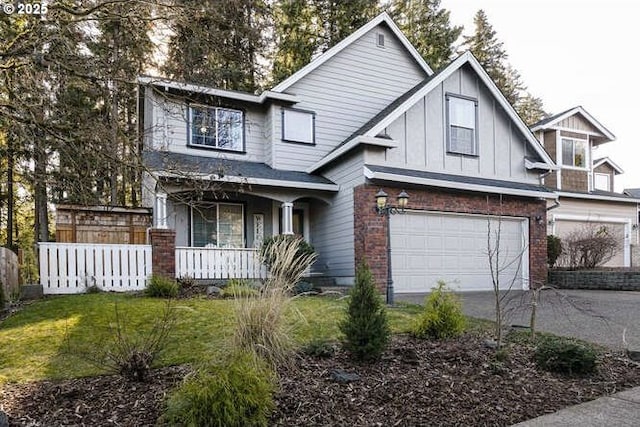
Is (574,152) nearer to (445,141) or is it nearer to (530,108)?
(445,141)

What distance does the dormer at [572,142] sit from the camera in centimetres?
1650

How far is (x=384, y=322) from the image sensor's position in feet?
13.8

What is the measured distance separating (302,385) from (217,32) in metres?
5.00

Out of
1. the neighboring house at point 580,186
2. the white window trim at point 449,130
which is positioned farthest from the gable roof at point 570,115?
the white window trim at point 449,130

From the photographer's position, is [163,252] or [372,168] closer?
[163,252]

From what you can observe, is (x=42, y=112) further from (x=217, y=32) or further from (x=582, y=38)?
(x=582, y=38)

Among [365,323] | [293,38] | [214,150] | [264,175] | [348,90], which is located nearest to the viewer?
[365,323]

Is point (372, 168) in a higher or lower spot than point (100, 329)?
higher

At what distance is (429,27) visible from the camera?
78.9 feet

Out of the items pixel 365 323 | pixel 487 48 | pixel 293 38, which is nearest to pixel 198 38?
pixel 365 323

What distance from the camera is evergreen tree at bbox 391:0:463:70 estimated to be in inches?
942

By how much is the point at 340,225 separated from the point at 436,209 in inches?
97.5

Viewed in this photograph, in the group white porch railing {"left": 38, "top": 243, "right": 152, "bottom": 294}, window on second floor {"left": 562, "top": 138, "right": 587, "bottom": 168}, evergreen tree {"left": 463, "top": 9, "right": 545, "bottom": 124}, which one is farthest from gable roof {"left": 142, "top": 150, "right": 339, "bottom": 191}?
evergreen tree {"left": 463, "top": 9, "right": 545, "bottom": 124}

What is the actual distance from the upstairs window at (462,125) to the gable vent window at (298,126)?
3865 millimetres
